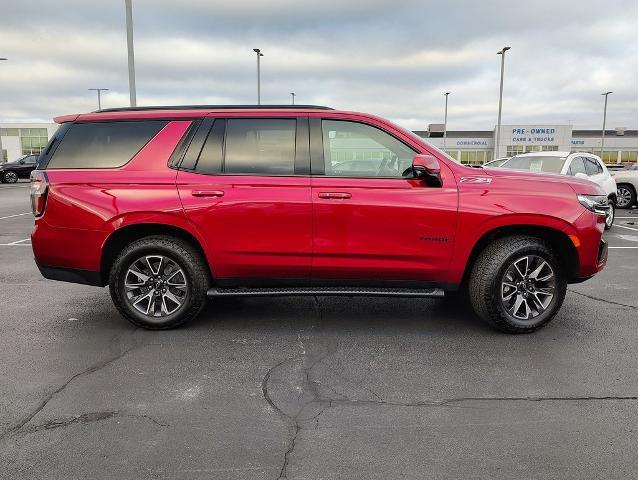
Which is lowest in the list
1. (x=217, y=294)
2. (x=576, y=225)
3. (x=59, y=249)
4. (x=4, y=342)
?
(x=4, y=342)

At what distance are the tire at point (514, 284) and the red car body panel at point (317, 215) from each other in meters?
0.19

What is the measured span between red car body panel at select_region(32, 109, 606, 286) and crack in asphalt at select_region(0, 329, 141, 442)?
0.93 metres

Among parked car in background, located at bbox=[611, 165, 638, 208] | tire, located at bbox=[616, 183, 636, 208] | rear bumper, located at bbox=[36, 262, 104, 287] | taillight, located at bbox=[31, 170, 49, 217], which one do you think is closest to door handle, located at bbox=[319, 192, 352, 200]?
rear bumper, located at bbox=[36, 262, 104, 287]

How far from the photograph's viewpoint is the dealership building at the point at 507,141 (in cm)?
5747

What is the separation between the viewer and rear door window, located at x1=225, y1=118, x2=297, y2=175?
450 centimetres

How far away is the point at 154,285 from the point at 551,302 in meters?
3.55

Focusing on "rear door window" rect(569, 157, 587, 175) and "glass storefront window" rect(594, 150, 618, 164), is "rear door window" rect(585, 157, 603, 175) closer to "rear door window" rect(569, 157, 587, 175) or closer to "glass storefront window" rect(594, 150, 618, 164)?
"rear door window" rect(569, 157, 587, 175)

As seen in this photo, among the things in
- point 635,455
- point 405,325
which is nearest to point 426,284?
point 405,325

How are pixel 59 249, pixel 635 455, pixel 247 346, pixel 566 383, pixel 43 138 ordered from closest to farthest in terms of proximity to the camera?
1. pixel 635 455
2. pixel 566 383
3. pixel 247 346
4. pixel 59 249
5. pixel 43 138

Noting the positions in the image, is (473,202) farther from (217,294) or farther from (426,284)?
(217,294)

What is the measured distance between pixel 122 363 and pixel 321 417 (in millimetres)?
1741

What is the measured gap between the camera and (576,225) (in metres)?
4.42

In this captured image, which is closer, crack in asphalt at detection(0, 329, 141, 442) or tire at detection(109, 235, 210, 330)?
crack in asphalt at detection(0, 329, 141, 442)

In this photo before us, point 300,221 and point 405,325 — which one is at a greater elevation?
point 300,221
